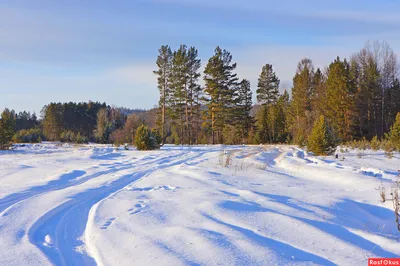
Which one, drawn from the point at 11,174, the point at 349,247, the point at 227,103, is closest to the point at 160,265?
the point at 349,247

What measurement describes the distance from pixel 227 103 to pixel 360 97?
42.3 feet

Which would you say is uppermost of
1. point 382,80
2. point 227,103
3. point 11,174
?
point 382,80

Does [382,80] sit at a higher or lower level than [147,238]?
higher

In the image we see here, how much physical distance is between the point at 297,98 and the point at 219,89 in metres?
8.86

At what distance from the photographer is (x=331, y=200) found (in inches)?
183

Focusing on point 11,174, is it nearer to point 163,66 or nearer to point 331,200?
point 331,200

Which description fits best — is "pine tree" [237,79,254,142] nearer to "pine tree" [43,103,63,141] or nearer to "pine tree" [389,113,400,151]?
"pine tree" [389,113,400,151]

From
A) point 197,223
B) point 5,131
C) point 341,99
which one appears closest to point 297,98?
point 341,99

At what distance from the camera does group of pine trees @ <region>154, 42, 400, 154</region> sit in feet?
95.7

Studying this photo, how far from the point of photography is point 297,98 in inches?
1321

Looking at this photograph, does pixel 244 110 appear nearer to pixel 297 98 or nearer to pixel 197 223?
pixel 297 98

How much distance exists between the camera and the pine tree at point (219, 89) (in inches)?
1229

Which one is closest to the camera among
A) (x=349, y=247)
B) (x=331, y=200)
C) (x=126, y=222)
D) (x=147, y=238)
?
(x=349, y=247)

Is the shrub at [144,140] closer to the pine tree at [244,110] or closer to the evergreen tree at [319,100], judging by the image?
the pine tree at [244,110]
